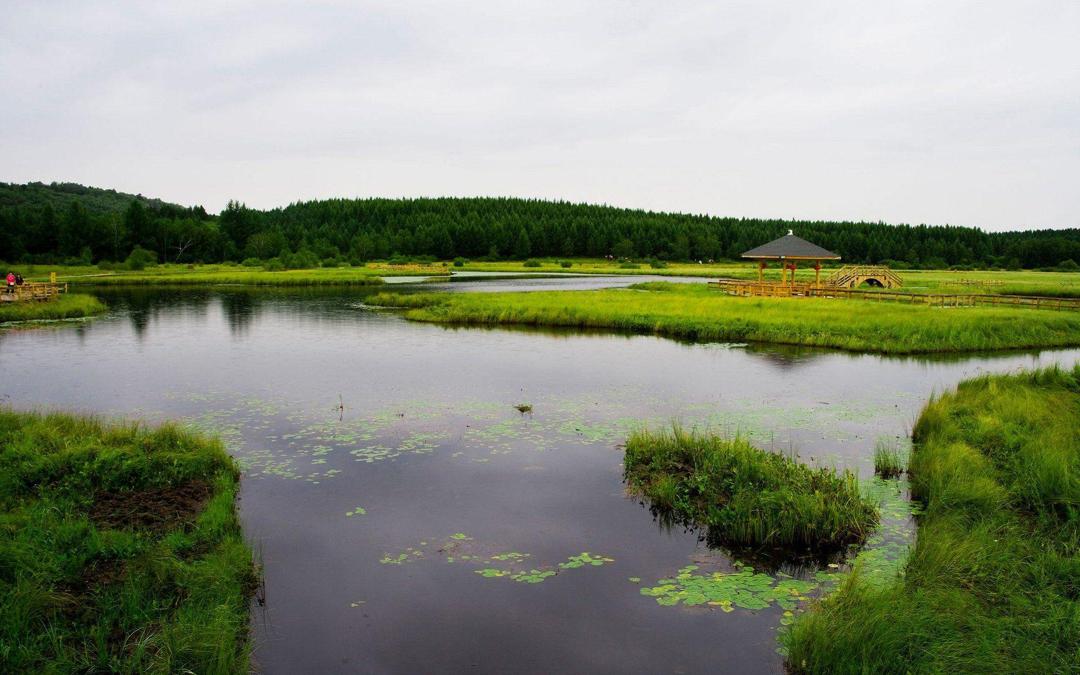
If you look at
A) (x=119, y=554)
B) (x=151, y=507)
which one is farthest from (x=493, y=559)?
(x=151, y=507)

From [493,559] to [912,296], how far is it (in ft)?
138

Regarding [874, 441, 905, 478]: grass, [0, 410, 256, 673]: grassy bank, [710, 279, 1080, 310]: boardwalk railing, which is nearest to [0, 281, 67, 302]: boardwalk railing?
[0, 410, 256, 673]: grassy bank

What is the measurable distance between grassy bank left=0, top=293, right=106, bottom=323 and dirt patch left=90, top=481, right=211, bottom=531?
3316 cm

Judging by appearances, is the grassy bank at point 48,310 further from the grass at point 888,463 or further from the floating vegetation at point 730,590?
the grass at point 888,463

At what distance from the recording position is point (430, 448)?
14.5 metres

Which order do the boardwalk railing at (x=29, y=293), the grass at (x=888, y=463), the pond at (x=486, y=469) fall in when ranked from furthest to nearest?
the boardwalk railing at (x=29, y=293) → the grass at (x=888, y=463) → the pond at (x=486, y=469)

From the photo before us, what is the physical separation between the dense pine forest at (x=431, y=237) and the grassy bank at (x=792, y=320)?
68.8m

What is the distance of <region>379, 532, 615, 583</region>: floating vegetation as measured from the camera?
9.14 meters

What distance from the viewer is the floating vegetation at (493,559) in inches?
360

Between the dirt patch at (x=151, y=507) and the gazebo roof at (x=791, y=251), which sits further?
the gazebo roof at (x=791, y=251)

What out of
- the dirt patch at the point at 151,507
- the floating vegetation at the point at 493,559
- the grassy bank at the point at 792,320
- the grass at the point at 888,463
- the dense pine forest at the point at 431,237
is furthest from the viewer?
the dense pine forest at the point at 431,237

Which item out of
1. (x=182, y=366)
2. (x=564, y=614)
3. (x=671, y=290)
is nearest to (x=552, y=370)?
(x=182, y=366)

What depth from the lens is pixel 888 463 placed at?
13109 millimetres

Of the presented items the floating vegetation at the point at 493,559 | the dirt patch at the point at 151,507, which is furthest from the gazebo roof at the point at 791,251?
the dirt patch at the point at 151,507
